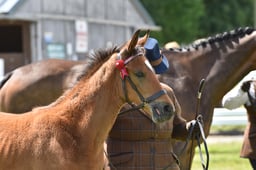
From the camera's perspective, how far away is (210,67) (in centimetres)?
694

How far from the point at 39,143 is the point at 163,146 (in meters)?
1.11

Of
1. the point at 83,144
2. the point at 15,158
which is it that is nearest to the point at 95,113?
the point at 83,144

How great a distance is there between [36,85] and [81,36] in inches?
451

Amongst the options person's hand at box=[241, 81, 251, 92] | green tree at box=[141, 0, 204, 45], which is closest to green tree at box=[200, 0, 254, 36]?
green tree at box=[141, 0, 204, 45]

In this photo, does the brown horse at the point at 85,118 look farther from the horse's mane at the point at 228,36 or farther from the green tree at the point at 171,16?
the green tree at the point at 171,16

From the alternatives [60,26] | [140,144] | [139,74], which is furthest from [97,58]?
[60,26]

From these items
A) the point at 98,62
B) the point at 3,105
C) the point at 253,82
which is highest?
the point at 98,62

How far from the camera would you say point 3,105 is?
8.27 metres

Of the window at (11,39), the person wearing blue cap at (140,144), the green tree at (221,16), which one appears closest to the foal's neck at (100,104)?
the person wearing blue cap at (140,144)

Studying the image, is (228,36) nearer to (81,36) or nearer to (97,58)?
(97,58)

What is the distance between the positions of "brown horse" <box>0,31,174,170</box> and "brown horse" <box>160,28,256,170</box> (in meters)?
1.92

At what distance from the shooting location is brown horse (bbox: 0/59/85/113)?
803 centimetres

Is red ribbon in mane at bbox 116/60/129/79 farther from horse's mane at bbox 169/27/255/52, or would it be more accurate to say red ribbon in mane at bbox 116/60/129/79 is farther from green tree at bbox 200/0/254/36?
green tree at bbox 200/0/254/36

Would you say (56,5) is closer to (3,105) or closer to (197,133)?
(3,105)
